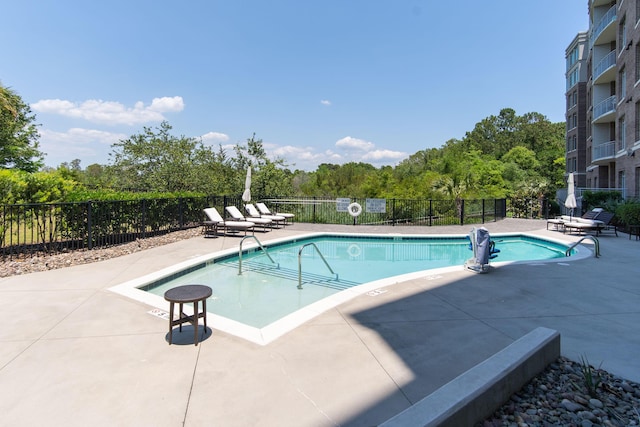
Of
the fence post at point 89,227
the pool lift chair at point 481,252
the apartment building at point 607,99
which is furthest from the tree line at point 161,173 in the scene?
the pool lift chair at point 481,252

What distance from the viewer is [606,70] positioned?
71.0 ft

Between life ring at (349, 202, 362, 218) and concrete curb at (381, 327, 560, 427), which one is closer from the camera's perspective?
concrete curb at (381, 327, 560, 427)

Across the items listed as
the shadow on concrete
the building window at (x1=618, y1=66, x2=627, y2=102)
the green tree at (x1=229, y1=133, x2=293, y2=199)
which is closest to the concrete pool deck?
the shadow on concrete

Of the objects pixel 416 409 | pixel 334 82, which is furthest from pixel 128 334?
pixel 334 82

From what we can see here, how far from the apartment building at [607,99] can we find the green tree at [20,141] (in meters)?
35.3

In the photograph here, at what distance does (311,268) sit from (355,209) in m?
7.34

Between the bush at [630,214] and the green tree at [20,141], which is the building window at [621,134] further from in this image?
the green tree at [20,141]

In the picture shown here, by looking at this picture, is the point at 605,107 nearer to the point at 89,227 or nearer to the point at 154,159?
the point at 154,159

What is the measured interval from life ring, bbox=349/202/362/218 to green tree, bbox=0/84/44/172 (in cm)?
2280

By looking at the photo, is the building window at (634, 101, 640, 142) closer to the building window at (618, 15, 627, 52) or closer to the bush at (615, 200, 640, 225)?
the building window at (618, 15, 627, 52)

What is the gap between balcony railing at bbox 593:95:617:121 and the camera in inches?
865

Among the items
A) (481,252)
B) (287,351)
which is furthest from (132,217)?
(481,252)

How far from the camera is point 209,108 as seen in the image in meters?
22.9

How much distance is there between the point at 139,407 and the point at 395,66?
23665 mm
